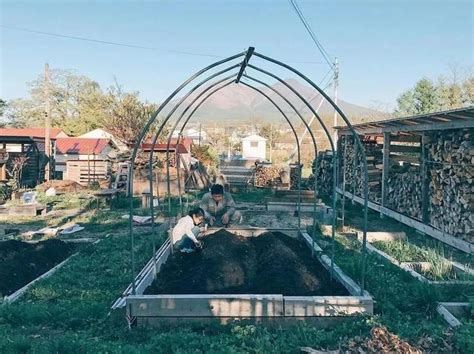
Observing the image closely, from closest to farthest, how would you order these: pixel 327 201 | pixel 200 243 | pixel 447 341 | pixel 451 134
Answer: pixel 447 341 < pixel 200 243 < pixel 451 134 < pixel 327 201

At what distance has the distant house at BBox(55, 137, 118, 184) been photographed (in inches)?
985

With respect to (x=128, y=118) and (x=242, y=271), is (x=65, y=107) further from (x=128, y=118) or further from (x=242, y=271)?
(x=242, y=271)

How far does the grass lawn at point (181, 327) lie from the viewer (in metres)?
4.00

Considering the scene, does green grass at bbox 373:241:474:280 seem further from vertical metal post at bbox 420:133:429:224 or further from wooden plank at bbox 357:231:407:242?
vertical metal post at bbox 420:133:429:224

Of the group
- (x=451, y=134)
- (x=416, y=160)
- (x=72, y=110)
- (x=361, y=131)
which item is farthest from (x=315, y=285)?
(x=72, y=110)

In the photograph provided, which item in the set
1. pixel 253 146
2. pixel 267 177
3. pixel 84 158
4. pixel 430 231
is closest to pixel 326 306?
pixel 430 231

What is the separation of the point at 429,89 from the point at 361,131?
24.1 meters

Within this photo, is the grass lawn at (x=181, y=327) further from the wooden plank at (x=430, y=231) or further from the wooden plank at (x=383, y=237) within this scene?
the wooden plank at (x=430, y=231)

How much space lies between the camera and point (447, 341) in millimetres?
3869

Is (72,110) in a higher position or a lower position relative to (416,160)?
higher

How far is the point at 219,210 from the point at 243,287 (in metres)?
3.81

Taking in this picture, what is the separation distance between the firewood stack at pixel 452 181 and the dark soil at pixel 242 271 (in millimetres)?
3365

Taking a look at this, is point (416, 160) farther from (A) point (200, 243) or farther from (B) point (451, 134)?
(A) point (200, 243)

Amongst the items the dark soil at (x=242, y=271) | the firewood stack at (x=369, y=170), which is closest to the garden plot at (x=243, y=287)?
the dark soil at (x=242, y=271)
